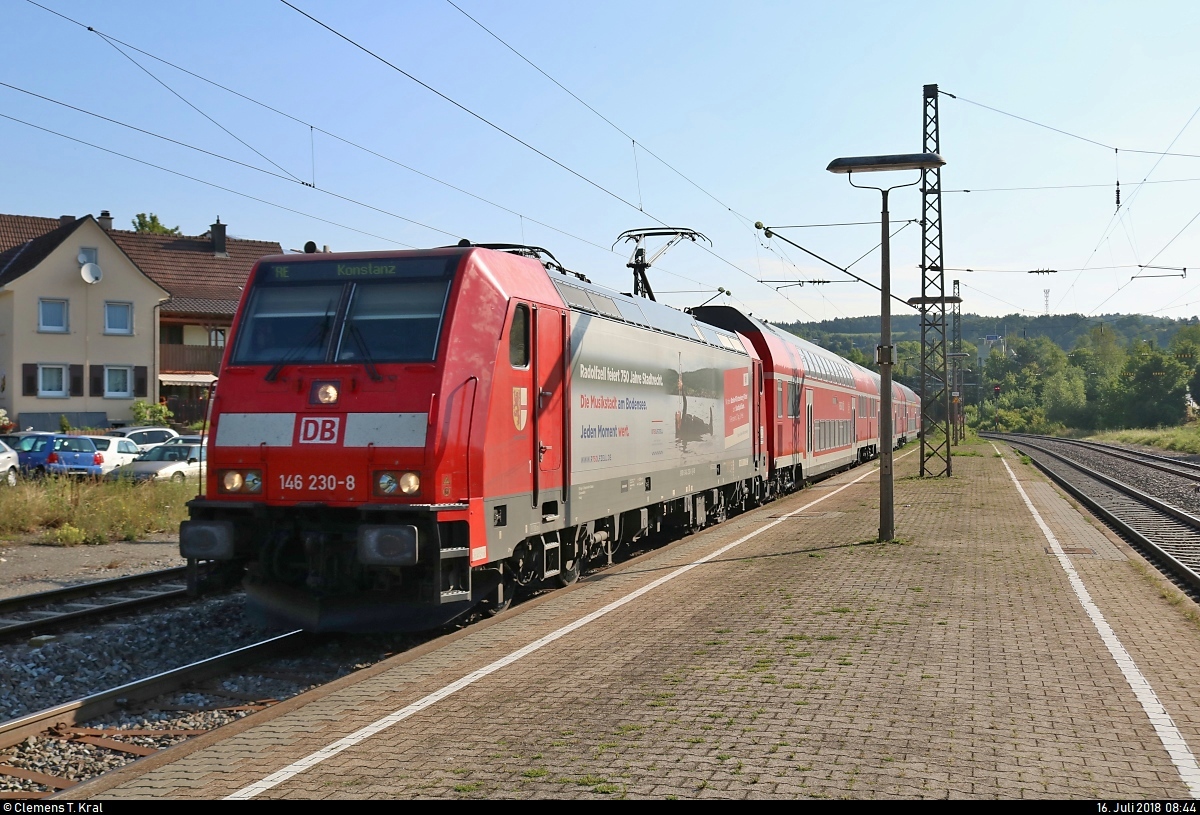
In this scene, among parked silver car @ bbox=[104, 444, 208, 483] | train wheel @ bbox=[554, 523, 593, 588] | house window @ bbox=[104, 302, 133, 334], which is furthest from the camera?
house window @ bbox=[104, 302, 133, 334]

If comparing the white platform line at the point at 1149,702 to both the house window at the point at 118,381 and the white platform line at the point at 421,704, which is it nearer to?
the white platform line at the point at 421,704

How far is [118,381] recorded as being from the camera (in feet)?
138

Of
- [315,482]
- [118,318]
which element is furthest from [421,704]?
[118,318]

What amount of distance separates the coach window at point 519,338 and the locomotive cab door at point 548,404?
0.55ft

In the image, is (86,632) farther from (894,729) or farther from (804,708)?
(894,729)

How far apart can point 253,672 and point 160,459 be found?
1912 cm

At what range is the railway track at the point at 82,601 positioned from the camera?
9945 mm

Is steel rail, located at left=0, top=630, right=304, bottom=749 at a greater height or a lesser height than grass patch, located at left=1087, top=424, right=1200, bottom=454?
lesser

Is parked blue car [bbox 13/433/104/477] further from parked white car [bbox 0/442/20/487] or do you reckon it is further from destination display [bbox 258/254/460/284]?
destination display [bbox 258/254/460/284]

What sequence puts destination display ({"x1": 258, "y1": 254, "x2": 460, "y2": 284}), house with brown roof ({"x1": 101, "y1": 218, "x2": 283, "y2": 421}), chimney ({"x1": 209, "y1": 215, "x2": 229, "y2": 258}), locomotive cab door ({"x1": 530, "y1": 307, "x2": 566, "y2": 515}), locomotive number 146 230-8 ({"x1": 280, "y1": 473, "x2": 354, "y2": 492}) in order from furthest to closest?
chimney ({"x1": 209, "y1": 215, "x2": 229, "y2": 258})
house with brown roof ({"x1": 101, "y1": 218, "x2": 283, "y2": 421})
locomotive cab door ({"x1": 530, "y1": 307, "x2": 566, "y2": 515})
destination display ({"x1": 258, "y1": 254, "x2": 460, "y2": 284})
locomotive number 146 230-8 ({"x1": 280, "y1": 473, "x2": 354, "y2": 492})

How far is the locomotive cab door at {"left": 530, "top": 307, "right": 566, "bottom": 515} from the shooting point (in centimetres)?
1035

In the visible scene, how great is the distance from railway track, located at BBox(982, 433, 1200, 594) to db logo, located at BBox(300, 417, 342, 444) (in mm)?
9800

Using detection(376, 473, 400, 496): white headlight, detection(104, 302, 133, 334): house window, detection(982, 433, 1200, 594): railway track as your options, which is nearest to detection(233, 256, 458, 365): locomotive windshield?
detection(376, 473, 400, 496): white headlight

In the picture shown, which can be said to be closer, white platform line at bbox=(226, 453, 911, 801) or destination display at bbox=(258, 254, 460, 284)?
A: white platform line at bbox=(226, 453, 911, 801)
